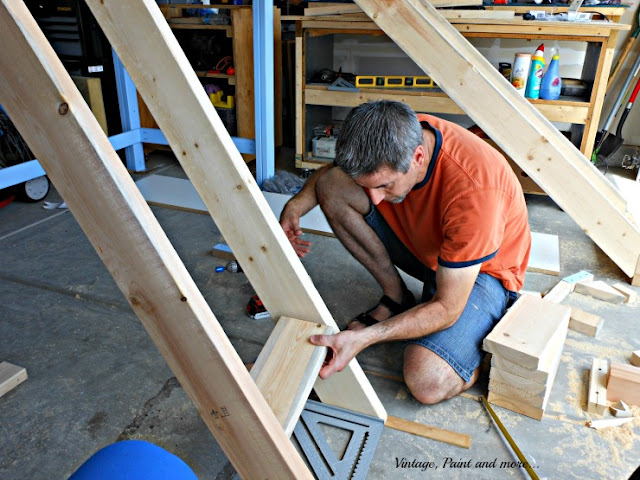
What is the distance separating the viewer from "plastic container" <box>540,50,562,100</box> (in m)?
3.09

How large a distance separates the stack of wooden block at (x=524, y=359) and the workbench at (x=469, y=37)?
1.81m

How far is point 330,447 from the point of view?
1.46m

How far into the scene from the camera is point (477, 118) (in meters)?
2.35

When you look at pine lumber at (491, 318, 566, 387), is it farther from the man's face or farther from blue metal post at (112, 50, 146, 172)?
blue metal post at (112, 50, 146, 172)

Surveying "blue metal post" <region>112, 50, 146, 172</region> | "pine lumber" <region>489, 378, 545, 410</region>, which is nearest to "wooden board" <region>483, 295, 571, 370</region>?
"pine lumber" <region>489, 378, 545, 410</region>

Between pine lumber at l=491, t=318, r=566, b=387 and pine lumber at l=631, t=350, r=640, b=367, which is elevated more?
pine lumber at l=491, t=318, r=566, b=387

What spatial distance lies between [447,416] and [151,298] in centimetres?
106

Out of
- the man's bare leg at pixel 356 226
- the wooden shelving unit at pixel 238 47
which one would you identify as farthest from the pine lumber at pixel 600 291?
the wooden shelving unit at pixel 238 47

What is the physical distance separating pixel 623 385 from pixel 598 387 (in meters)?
0.07

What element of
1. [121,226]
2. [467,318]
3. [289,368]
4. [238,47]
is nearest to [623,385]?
[467,318]

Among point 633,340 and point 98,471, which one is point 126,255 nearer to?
point 98,471

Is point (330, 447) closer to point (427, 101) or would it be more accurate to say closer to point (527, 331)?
point (527, 331)

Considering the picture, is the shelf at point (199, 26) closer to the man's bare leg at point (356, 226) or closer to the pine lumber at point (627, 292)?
the man's bare leg at point (356, 226)

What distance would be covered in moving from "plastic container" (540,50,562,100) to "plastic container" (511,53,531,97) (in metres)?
0.11
